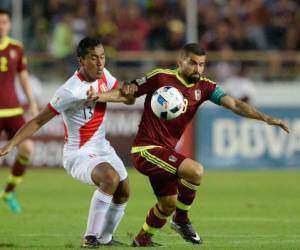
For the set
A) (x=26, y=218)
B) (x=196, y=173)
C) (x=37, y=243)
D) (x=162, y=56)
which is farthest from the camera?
(x=162, y=56)

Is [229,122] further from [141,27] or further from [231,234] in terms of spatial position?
[231,234]

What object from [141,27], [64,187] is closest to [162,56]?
[141,27]

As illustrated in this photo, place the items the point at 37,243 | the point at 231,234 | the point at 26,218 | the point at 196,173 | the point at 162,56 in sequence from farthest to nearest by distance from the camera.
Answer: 1. the point at 162,56
2. the point at 26,218
3. the point at 231,234
4. the point at 37,243
5. the point at 196,173

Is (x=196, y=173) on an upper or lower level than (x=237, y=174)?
upper

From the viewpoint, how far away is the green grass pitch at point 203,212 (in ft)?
33.9

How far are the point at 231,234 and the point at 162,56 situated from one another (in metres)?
11.5

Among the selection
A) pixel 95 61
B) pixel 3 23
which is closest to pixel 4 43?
pixel 3 23

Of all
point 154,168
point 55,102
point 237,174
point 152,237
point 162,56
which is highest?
point 55,102

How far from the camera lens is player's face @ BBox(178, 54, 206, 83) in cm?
987

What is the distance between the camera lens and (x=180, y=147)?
69.6ft

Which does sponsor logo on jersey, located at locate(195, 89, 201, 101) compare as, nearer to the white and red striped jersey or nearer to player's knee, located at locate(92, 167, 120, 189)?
the white and red striped jersey

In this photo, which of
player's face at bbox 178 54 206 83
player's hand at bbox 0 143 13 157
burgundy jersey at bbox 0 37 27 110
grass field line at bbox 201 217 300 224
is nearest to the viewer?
player's hand at bbox 0 143 13 157

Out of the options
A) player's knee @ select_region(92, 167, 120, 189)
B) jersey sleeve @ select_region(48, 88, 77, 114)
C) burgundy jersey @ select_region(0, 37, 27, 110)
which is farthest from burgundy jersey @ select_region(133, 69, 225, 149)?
burgundy jersey @ select_region(0, 37, 27, 110)

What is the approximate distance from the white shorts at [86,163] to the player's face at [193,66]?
3.53 feet
